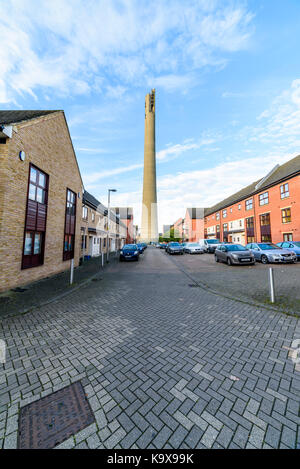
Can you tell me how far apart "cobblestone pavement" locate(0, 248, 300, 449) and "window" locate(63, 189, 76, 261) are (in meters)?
7.73

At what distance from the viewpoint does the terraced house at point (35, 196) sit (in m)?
6.73

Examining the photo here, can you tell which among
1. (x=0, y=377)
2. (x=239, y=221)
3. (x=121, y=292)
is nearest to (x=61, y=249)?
(x=121, y=292)

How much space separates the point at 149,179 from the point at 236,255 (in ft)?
147

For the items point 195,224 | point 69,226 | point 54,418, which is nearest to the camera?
point 54,418

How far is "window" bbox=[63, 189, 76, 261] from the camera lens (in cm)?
1189

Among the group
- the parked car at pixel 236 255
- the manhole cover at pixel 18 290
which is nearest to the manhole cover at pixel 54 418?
the manhole cover at pixel 18 290

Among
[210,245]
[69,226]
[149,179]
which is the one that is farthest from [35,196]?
[149,179]

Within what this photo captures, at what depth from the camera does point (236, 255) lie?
1248cm

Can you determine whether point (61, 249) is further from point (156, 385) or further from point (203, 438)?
point (203, 438)

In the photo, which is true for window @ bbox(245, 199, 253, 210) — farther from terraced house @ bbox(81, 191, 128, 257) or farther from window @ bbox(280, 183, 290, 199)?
terraced house @ bbox(81, 191, 128, 257)

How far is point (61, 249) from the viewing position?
10984mm

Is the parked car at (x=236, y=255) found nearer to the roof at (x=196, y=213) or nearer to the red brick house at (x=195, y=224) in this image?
the red brick house at (x=195, y=224)

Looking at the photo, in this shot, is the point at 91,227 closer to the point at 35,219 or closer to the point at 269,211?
the point at 35,219

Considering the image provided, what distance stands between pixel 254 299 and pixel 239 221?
31.5 meters
